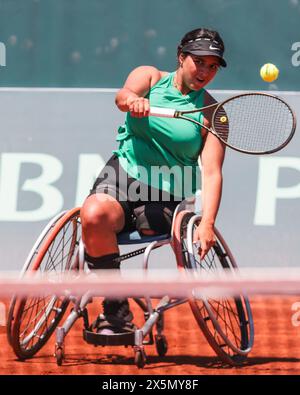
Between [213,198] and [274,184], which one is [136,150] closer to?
[213,198]

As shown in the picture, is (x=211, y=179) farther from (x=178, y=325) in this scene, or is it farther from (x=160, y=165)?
(x=178, y=325)

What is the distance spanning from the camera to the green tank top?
403cm

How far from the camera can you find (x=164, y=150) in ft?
13.3

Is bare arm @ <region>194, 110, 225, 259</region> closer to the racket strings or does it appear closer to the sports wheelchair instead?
the sports wheelchair

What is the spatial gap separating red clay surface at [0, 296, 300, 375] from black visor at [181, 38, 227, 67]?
1.17 metres

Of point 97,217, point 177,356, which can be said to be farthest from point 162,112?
point 177,356

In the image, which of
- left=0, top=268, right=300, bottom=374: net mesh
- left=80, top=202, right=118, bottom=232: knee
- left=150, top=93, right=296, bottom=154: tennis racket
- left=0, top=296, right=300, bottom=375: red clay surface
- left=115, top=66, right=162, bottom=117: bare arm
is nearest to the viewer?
left=0, top=268, right=300, bottom=374: net mesh

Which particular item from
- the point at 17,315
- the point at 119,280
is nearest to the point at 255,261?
the point at 17,315

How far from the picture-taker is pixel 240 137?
15.2 feet

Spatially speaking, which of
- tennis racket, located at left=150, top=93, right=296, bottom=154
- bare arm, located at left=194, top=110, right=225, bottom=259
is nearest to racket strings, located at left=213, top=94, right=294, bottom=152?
tennis racket, located at left=150, top=93, right=296, bottom=154

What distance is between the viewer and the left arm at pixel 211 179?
13.0ft

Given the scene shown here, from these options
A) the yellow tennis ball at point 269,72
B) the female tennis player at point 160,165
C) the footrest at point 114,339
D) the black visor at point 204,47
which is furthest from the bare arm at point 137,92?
the yellow tennis ball at point 269,72

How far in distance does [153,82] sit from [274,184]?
1.76 m

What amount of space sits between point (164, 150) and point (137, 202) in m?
0.22
